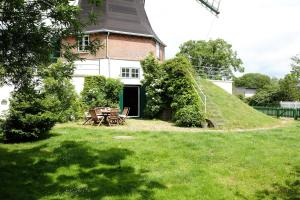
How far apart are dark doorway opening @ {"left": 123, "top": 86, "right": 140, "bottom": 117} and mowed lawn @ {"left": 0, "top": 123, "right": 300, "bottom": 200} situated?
15.4m

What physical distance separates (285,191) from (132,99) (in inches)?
896

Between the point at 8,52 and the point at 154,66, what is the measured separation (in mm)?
19837

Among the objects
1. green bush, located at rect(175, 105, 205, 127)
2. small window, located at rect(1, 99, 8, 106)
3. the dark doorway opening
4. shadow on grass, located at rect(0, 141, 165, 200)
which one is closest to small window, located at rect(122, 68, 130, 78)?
the dark doorway opening

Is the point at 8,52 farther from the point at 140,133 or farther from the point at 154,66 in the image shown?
the point at 154,66

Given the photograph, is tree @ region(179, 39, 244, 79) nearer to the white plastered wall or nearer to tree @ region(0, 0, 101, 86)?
the white plastered wall

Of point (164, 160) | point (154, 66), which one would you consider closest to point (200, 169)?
point (164, 160)

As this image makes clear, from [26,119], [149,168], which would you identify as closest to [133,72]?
[26,119]

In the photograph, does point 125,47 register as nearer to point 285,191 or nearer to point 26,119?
point 26,119

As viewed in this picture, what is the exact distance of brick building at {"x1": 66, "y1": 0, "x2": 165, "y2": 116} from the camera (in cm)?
3011

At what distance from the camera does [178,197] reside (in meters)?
A: 8.27

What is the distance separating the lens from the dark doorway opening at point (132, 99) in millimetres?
30678

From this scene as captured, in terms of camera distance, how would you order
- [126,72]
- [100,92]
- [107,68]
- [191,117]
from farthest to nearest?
[126,72], [107,68], [100,92], [191,117]

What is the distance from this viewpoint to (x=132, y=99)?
31.0 metres

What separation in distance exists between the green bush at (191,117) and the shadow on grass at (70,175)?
916 cm
